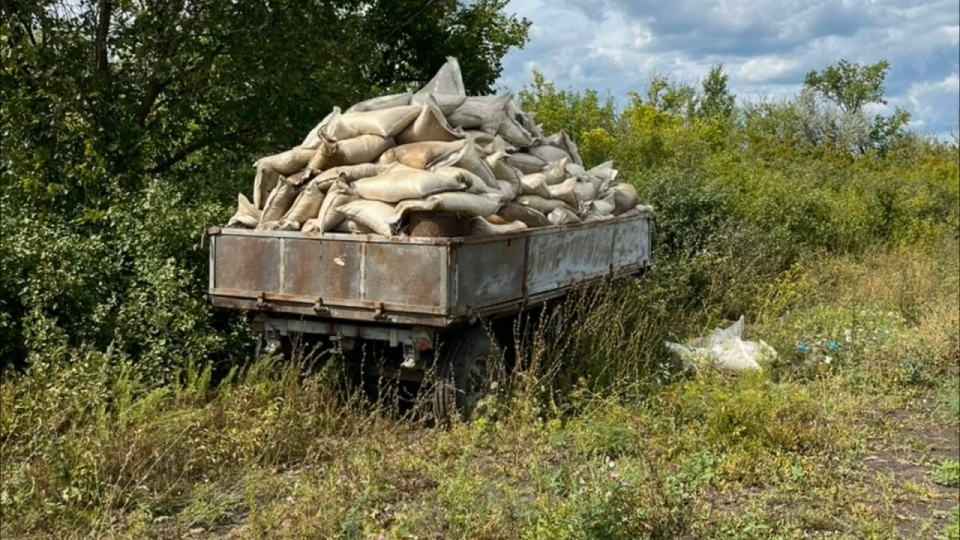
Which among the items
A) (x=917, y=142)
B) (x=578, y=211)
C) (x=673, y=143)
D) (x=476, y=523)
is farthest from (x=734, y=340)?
(x=917, y=142)

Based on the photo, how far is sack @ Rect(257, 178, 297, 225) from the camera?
6.94 metres

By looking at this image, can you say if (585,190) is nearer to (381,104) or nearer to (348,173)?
(381,104)

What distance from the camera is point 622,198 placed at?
925cm

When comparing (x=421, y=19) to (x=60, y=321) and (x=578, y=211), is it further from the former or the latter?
(x=60, y=321)

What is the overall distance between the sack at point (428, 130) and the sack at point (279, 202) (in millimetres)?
911

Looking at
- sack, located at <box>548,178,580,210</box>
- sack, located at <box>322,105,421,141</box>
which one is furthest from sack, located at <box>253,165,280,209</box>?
sack, located at <box>548,178,580,210</box>

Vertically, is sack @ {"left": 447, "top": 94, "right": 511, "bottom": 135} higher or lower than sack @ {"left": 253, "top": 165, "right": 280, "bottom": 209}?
higher

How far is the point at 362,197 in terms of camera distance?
6465 millimetres

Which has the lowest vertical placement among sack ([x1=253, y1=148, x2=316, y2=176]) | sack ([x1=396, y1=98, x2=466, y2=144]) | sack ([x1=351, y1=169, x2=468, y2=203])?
sack ([x1=351, y1=169, x2=468, y2=203])

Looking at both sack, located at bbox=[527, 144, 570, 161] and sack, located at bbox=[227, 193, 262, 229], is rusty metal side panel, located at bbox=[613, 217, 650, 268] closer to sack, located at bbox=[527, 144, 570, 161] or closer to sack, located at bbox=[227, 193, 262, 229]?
sack, located at bbox=[527, 144, 570, 161]

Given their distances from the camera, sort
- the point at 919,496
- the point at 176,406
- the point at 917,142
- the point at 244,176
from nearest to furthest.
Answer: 1. the point at 919,496
2. the point at 176,406
3. the point at 244,176
4. the point at 917,142

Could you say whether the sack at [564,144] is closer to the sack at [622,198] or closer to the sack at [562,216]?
the sack at [622,198]

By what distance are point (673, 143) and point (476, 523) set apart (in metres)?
14.3

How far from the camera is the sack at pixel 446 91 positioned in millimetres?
7734
